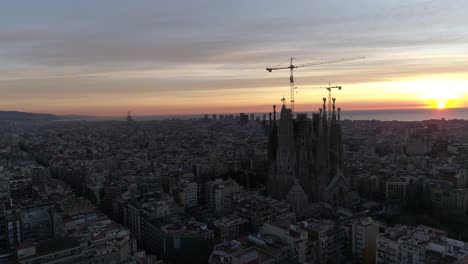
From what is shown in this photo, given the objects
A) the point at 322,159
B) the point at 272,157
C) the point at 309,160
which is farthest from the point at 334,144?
the point at 272,157

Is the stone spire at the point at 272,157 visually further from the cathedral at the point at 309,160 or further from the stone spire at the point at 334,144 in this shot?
the stone spire at the point at 334,144

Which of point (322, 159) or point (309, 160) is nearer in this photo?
point (322, 159)

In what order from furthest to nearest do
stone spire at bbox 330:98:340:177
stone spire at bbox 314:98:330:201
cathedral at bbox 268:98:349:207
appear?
1. stone spire at bbox 330:98:340:177
2. stone spire at bbox 314:98:330:201
3. cathedral at bbox 268:98:349:207

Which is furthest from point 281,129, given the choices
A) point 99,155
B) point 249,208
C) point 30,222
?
point 99,155

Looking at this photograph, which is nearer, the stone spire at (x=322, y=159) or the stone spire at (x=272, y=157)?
the stone spire at (x=322, y=159)

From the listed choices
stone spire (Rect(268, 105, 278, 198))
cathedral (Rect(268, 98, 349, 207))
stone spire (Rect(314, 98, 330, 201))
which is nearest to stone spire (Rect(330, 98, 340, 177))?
cathedral (Rect(268, 98, 349, 207))

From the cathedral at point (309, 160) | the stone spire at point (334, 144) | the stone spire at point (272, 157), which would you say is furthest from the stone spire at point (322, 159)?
the stone spire at point (272, 157)

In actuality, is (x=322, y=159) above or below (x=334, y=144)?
below

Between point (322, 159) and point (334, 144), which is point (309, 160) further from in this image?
point (334, 144)

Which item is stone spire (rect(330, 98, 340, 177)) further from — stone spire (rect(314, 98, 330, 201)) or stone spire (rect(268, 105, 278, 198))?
stone spire (rect(268, 105, 278, 198))

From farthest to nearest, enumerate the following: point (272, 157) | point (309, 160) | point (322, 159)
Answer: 1. point (272, 157)
2. point (309, 160)
3. point (322, 159)
